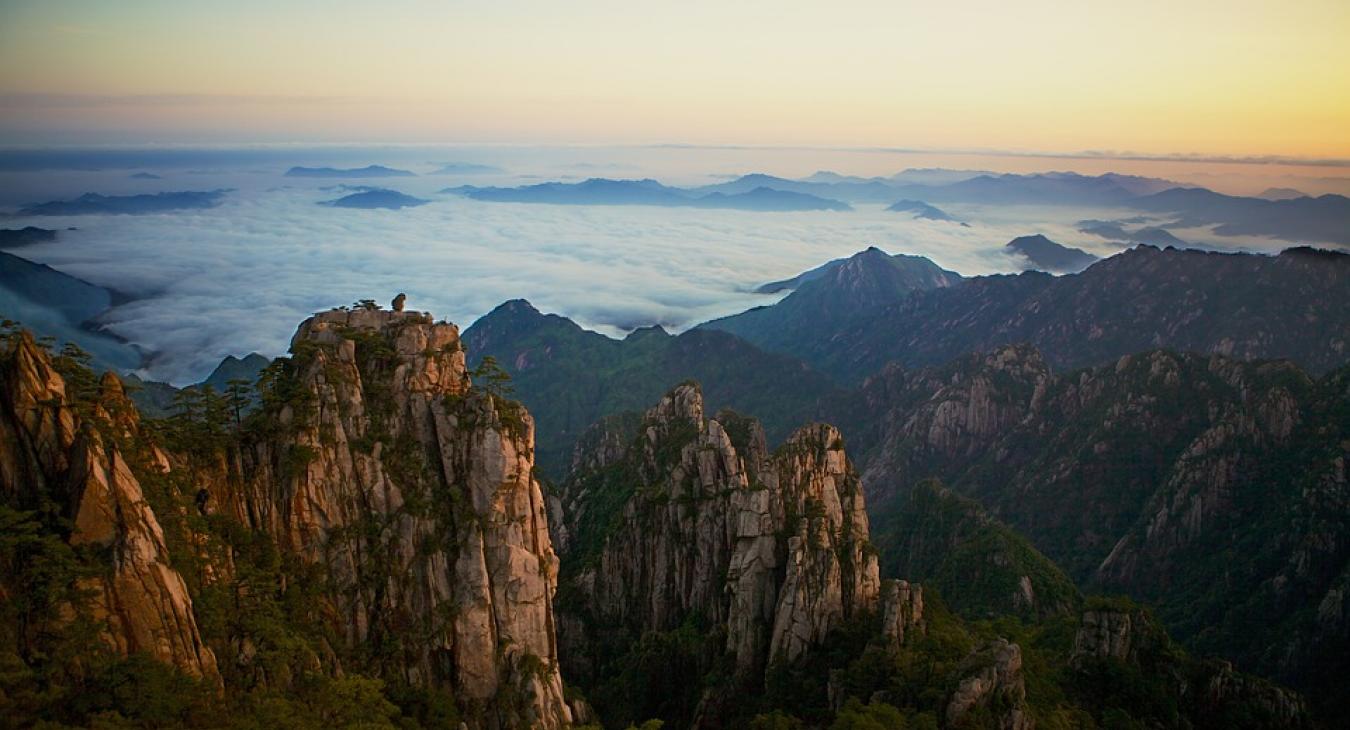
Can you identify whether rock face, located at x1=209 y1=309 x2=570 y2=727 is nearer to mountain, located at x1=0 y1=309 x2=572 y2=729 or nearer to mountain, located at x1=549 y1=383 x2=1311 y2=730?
mountain, located at x1=0 y1=309 x2=572 y2=729

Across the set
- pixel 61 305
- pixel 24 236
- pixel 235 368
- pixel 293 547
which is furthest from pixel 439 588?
pixel 235 368

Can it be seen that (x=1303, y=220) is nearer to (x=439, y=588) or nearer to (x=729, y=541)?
(x=729, y=541)

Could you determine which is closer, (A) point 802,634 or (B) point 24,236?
(A) point 802,634

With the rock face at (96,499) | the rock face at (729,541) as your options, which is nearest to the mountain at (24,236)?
the rock face at (96,499)

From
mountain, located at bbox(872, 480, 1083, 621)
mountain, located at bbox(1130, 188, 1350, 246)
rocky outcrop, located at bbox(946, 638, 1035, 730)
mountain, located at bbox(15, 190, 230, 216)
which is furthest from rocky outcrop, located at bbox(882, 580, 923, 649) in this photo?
mountain, located at bbox(1130, 188, 1350, 246)

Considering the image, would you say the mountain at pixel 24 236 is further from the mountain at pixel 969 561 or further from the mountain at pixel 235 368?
the mountain at pixel 969 561

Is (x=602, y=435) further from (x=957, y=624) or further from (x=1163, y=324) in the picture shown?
(x=1163, y=324)
